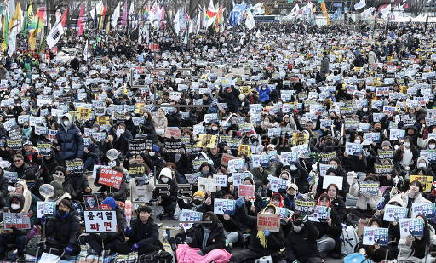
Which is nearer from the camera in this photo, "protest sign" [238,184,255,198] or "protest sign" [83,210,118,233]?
"protest sign" [83,210,118,233]

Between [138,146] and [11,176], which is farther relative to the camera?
[138,146]

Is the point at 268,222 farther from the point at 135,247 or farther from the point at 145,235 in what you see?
the point at 135,247

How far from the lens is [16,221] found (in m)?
10.5

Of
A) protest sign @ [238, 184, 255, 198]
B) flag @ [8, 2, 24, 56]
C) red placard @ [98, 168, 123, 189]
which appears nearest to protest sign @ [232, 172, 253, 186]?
protest sign @ [238, 184, 255, 198]

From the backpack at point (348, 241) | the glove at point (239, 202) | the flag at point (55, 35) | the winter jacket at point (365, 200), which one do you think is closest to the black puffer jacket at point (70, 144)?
the glove at point (239, 202)

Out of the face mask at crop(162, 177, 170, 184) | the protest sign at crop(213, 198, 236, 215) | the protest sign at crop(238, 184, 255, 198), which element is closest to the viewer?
the protest sign at crop(213, 198, 236, 215)

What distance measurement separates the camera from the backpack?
1121 centimetres

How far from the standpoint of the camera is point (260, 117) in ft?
62.1

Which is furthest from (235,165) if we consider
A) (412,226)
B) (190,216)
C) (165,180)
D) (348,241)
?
(412,226)

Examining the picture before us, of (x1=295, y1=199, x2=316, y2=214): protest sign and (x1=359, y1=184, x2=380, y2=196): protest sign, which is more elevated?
(x1=295, y1=199, x2=316, y2=214): protest sign

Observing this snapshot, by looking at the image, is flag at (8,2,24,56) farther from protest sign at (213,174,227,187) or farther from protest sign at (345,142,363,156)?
protest sign at (213,174,227,187)

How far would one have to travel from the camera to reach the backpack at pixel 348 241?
1121cm

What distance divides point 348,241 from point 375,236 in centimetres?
143

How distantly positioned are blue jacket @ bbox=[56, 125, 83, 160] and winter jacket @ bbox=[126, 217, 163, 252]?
4900 millimetres
